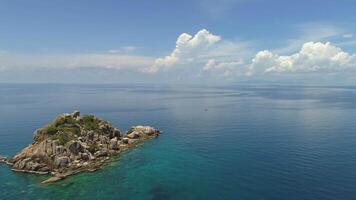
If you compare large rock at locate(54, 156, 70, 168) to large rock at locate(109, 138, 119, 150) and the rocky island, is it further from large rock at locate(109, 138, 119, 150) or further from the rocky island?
large rock at locate(109, 138, 119, 150)

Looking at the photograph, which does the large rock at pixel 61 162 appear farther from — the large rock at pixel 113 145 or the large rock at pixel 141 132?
the large rock at pixel 141 132

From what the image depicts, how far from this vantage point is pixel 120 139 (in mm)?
140625

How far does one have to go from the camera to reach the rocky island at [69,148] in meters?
104

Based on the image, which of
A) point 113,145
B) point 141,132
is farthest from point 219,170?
point 141,132

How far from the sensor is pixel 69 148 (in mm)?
110188

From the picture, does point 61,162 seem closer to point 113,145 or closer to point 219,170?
point 113,145

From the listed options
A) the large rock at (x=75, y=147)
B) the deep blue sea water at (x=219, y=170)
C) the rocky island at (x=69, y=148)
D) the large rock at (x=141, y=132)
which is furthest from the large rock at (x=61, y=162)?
the large rock at (x=141, y=132)

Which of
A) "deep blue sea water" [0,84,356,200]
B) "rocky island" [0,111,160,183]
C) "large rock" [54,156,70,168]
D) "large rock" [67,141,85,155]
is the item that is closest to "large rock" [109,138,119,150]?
"rocky island" [0,111,160,183]

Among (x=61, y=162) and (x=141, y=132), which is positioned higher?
(x=141, y=132)

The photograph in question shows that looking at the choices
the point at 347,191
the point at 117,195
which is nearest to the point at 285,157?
the point at 347,191

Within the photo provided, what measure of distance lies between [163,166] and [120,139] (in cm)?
3910

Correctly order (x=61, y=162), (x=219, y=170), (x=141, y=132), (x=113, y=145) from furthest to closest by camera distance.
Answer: (x=141, y=132) → (x=113, y=145) → (x=61, y=162) → (x=219, y=170)

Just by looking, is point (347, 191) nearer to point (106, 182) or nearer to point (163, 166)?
point (163, 166)

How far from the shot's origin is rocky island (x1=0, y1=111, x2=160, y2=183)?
341 feet
